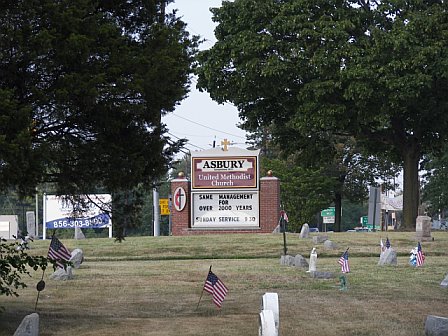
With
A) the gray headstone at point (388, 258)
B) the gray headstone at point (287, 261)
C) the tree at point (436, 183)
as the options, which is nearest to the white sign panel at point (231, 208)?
the gray headstone at point (287, 261)

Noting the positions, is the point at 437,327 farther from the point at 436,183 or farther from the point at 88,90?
the point at 436,183

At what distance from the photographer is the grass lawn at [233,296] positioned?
14508 mm

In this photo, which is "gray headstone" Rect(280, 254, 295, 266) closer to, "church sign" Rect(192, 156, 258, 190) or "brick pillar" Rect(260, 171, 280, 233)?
"church sign" Rect(192, 156, 258, 190)

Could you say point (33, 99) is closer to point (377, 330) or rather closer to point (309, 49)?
point (377, 330)

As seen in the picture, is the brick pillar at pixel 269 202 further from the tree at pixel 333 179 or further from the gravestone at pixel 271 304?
the gravestone at pixel 271 304

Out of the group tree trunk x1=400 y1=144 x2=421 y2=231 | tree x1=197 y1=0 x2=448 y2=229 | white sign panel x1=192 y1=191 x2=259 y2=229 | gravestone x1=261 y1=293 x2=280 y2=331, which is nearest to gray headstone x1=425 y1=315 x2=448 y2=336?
gravestone x1=261 y1=293 x2=280 y2=331

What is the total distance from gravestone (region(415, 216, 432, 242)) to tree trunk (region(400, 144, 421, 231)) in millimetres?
5404

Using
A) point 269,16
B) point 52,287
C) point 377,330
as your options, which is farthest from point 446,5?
point 377,330

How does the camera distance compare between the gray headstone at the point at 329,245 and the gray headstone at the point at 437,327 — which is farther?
the gray headstone at the point at 329,245

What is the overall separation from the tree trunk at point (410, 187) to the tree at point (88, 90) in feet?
86.5

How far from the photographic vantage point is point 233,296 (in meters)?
19.0

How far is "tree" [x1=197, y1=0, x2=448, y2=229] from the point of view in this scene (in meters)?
35.6

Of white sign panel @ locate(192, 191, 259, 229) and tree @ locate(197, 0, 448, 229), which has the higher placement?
tree @ locate(197, 0, 448, 229)

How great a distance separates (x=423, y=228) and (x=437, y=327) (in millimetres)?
22131
